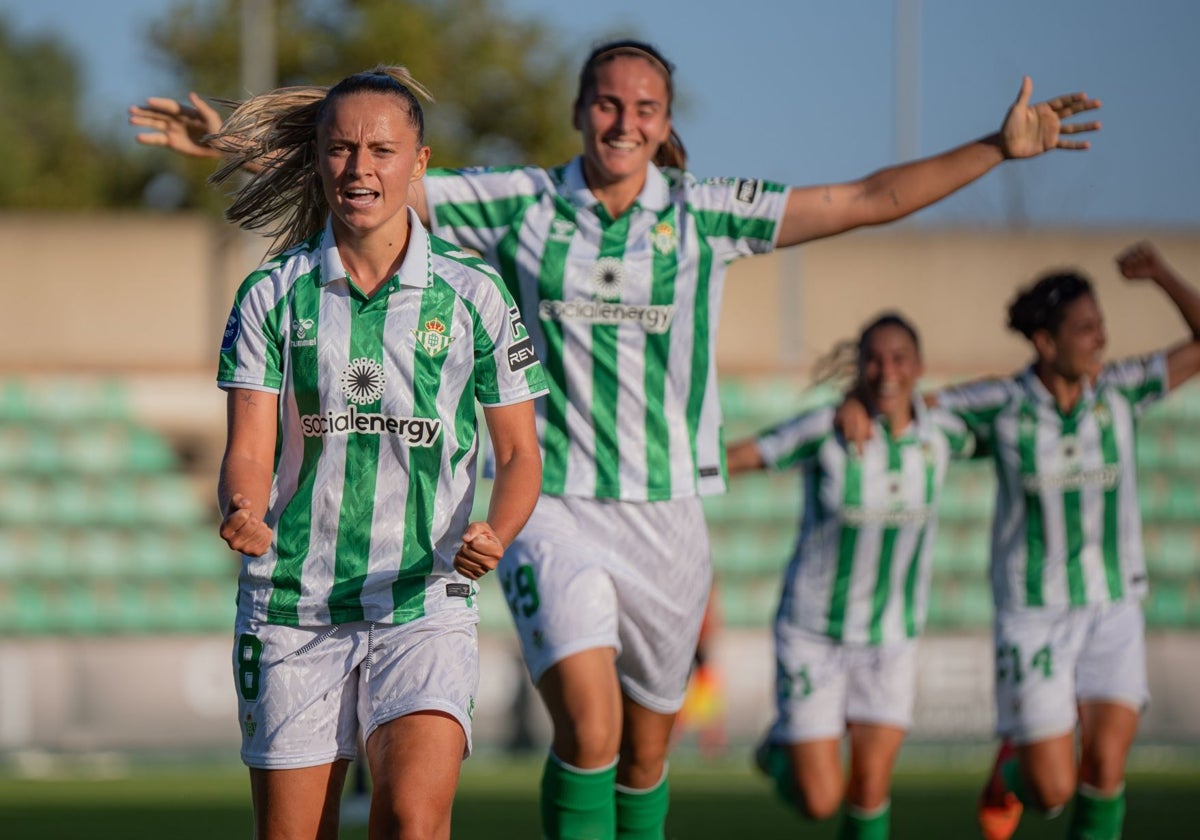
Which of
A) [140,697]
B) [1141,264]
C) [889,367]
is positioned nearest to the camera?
[1141,264]

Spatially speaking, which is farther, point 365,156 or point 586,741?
point 586,741

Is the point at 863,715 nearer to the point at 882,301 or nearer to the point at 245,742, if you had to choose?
the point at 245,742

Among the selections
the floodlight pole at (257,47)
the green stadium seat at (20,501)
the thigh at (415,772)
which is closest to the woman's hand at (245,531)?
the thigh at (415,772)

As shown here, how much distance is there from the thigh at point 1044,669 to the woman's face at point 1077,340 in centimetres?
94

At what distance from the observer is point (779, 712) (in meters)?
7.56

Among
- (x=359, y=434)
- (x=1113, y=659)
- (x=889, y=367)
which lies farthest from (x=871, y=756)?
(x=359, y=434)

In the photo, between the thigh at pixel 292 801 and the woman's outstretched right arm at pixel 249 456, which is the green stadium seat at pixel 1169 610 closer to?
the thigh at pixel 292 801

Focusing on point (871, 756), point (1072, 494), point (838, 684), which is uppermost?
point (1072, 494)

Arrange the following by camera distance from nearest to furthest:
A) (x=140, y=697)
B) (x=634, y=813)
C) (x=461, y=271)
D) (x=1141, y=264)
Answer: (x=461, y=271) → (x=634, y=813) → (x=1141, y=264) → (x=140, y=697)

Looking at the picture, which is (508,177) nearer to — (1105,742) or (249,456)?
(249,456)

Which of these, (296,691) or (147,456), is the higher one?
(147,456)

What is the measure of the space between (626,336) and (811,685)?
2.46 metres

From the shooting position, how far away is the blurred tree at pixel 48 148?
36469 millimetres

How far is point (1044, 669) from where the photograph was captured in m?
7.25
